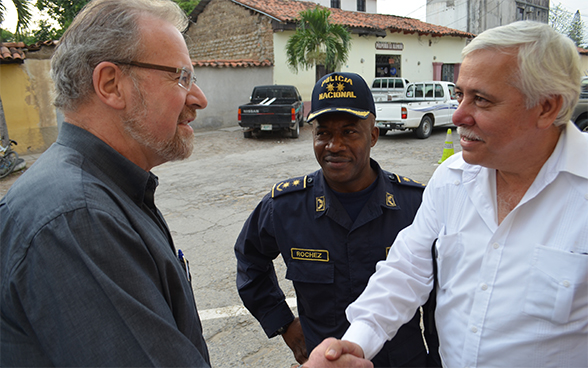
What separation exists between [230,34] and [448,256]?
21.8 metres

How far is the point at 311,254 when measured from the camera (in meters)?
2.03

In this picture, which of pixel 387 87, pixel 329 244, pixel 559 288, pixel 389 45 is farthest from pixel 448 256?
pixel 389 45

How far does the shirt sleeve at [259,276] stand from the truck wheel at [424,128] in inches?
495

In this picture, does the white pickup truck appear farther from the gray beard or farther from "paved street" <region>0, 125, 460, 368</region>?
the gray beard

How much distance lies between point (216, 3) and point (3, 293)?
76.4 ft

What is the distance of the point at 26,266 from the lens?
100 centimetres

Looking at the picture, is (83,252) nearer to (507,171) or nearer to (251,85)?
(507,171)

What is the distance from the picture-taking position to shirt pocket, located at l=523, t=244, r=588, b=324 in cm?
127

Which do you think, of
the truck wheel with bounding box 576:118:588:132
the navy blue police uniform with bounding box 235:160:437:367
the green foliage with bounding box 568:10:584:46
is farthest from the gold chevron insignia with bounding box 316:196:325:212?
the green foliage with bounding box 568:10:584:46

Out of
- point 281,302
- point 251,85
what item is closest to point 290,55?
point 251,85

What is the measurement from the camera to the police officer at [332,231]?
198 centimetres

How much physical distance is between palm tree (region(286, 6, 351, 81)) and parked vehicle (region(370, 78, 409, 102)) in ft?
11.9

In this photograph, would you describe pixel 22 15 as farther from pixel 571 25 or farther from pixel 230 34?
pixel 571 25

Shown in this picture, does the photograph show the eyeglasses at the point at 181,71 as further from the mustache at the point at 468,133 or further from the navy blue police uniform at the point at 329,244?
the mustache at the point at 468,133
